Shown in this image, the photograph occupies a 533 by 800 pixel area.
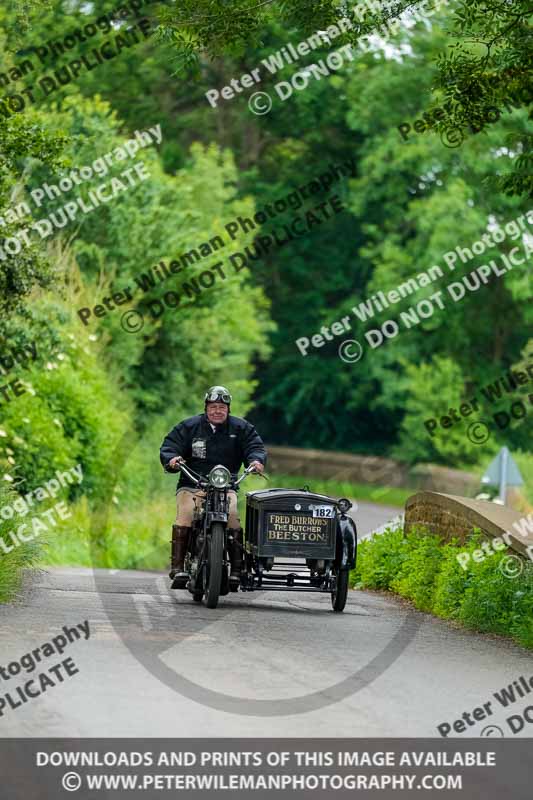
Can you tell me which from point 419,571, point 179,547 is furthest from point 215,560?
point 419,571

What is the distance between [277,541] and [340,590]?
3.38 ft

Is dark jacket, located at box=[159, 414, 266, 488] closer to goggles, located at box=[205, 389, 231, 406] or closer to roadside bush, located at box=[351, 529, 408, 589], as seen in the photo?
goggles, located at box=[205, 389, 231, 406]

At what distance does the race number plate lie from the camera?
1470cm

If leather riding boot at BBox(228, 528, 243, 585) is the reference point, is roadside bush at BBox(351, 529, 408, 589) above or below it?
below

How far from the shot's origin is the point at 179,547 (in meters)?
14.8

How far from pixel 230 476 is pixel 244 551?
0.81m

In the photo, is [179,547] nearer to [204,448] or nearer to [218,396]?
[204,448]
